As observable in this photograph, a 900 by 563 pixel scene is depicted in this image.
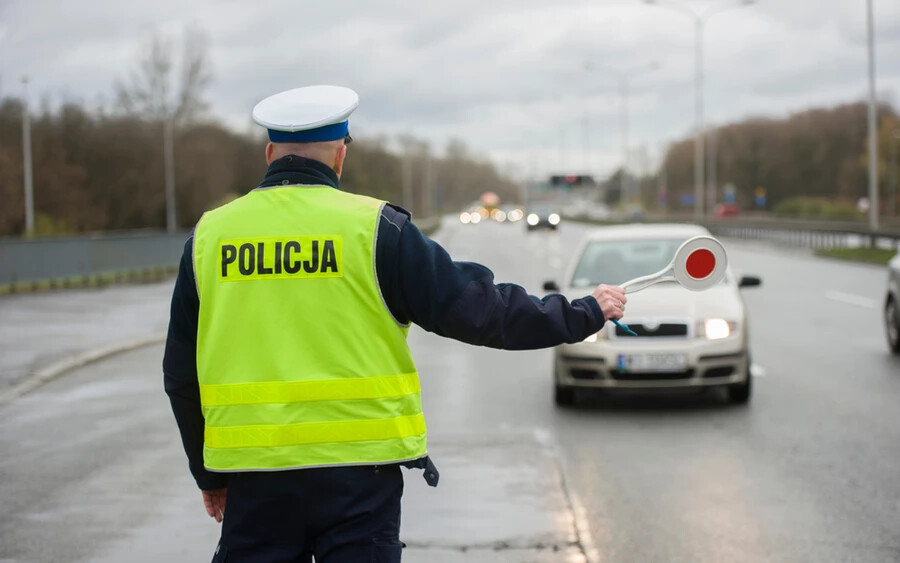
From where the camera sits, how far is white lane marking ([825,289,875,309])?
21516mm

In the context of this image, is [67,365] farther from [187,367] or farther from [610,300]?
[610,300]

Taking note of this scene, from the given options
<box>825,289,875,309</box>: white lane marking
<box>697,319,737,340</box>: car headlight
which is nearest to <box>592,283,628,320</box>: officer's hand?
<box>697,319,737,340</box>: car headlight

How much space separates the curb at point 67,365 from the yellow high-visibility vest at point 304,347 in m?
9.17

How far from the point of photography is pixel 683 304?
34.7ft

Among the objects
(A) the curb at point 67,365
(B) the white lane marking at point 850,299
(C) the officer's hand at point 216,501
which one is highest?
(C) the officer's hand at point 216,501

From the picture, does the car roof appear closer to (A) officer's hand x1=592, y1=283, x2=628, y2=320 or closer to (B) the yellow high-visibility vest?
(A) officer's hand x1=592, y1=283, x2=628, y2=320

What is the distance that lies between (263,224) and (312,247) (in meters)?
0.16

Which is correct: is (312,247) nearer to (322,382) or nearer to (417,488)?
(322,382)

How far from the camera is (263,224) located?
313 centimetres

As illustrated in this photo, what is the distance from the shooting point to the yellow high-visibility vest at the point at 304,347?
3035 millimetres

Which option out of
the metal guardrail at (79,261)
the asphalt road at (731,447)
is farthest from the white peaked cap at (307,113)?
the metal guardrail at (79,261)

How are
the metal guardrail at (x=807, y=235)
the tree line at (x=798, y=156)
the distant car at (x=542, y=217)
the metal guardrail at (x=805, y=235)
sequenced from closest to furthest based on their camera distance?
the metal guardrail at (x=807, y=235), the metal guardrail at (x=805, y=235), the distant car at (x=542, y=217), the tree line at (x=798, y=156)

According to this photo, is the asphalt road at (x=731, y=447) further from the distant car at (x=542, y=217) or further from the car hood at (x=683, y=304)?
the distant car at (x=542, y=217)

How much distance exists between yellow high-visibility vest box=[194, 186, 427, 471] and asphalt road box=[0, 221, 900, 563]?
9.85 feet
